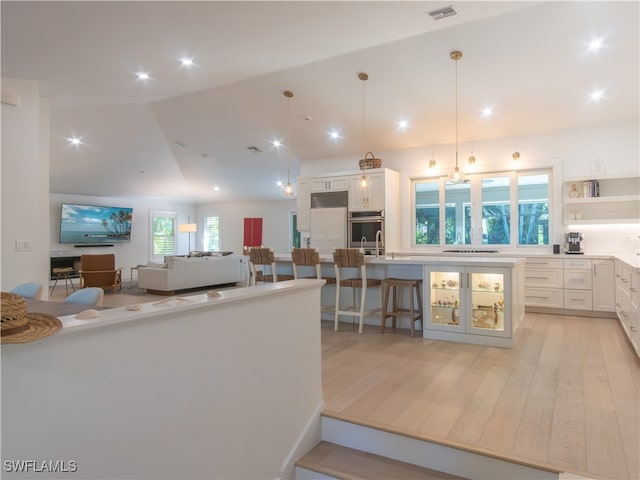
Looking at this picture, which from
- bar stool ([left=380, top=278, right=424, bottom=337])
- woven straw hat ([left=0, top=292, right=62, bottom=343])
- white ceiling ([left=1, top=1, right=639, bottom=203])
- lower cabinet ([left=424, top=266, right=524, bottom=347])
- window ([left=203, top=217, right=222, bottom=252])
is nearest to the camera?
woven straw hat ([left=0, top=292, right=62, bottom=343])

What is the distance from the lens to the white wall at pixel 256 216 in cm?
1184

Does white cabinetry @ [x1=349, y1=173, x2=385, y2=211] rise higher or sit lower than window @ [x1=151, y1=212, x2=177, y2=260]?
higher

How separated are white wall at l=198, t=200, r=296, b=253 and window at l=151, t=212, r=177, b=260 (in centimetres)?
94

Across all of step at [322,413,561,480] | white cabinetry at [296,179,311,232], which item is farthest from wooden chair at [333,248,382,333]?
white cabinetry at [296,179,311,232]

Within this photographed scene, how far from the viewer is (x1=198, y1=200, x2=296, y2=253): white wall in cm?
1184

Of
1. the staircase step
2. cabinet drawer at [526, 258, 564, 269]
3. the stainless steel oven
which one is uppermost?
the stainless steel oven

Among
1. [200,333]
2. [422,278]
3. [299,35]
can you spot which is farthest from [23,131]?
[422,278]

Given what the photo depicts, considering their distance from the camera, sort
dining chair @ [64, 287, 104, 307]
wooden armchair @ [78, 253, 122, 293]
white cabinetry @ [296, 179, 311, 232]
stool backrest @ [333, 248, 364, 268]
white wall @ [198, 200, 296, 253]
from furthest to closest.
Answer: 1. white wall @ [198, 200, 296, 253]
2. wooden armchair @ [78, 253, 122, 293]
3. white cabinetry @ [296, 179, 311, 232]
4. stool backrest @ [333, 248, 364, 268]
5. dining chair @ [64, 287, 104, 307]

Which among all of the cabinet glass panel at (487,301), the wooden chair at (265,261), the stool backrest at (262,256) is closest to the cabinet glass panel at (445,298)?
the cabinet glass panel at (487,301)

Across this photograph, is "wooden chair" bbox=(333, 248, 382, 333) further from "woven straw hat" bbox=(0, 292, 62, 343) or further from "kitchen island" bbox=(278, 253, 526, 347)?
"woven straw hat" bbox=(0, 292, 62, 343)

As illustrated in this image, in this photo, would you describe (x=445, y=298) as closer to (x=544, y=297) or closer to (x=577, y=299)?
(x=544, y=297)

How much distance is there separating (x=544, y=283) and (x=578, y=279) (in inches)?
16.5

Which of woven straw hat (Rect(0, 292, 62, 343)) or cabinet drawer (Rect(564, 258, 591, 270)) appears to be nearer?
woven straw hat (Rect(0, 292, 62, 343))

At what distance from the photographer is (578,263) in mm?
5504
